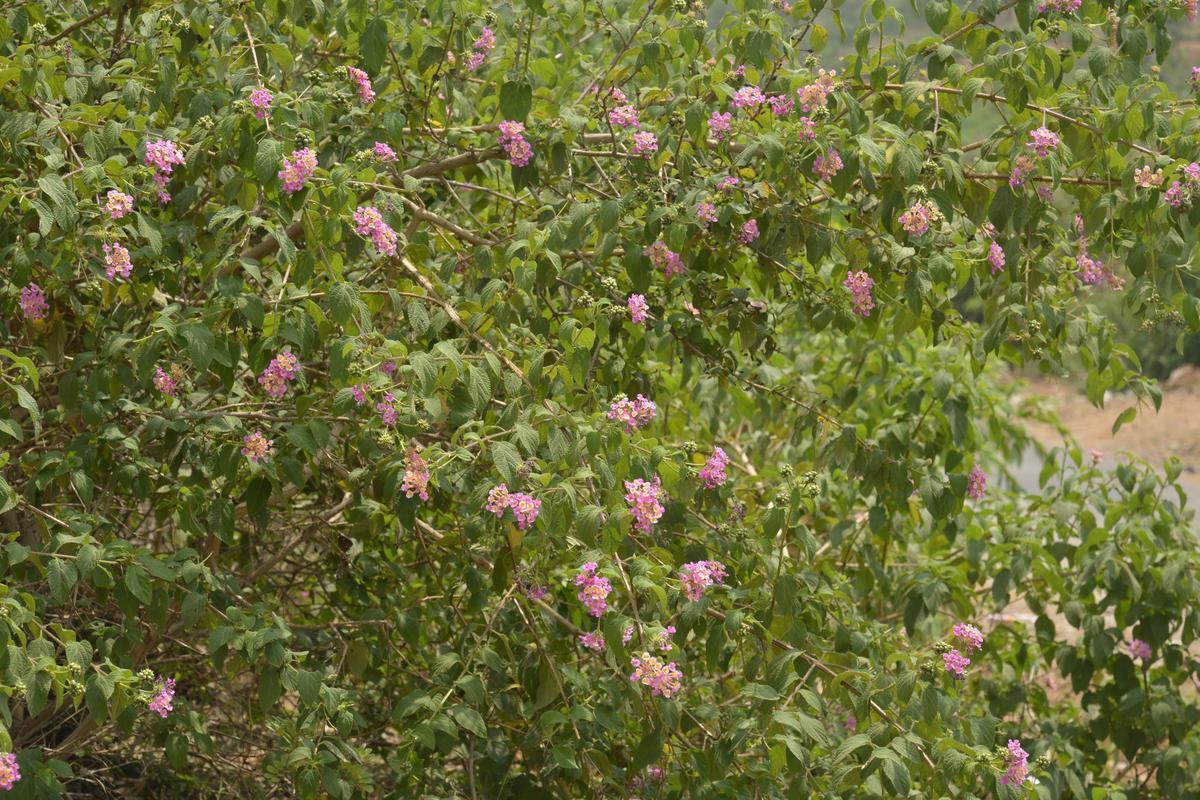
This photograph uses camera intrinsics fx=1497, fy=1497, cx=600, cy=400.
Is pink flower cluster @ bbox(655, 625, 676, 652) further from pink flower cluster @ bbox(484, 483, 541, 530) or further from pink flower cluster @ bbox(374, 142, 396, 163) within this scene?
pink flower cluster @ bbox(374, 142, 396, 163)

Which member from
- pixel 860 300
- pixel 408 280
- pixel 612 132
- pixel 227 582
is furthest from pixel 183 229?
pixel 860 300

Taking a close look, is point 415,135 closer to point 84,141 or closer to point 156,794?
point 84,141

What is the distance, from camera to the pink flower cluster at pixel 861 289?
292 cm

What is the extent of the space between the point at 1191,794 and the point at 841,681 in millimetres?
1712

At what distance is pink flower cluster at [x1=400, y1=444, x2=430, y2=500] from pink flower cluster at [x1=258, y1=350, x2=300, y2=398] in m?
0.31

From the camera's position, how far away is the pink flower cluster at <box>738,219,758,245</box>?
295 cm

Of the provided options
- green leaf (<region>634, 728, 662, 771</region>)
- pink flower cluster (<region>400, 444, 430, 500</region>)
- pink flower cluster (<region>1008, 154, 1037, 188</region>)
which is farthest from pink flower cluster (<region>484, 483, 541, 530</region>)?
pink flower cluster (<region>1008, 154, 1037, 188</region>)

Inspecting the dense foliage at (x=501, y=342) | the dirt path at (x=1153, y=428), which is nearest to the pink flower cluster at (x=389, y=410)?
the dense foliage at (x=501, y=342)

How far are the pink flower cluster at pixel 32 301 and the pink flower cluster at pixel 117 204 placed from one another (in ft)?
1.04

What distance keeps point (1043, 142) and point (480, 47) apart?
46.2 inches

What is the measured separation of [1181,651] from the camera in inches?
155

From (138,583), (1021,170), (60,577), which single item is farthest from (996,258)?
(60,577)

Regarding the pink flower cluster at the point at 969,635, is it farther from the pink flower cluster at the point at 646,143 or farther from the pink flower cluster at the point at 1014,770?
the pink flower cluster at the point at 646,143

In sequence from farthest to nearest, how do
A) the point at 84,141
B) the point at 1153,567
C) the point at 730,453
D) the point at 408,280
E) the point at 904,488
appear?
1. the point at 730,453
2. the point at 1153,567
3. the point at 904,488
4. the point at 408,280
5. the point at 84,141
